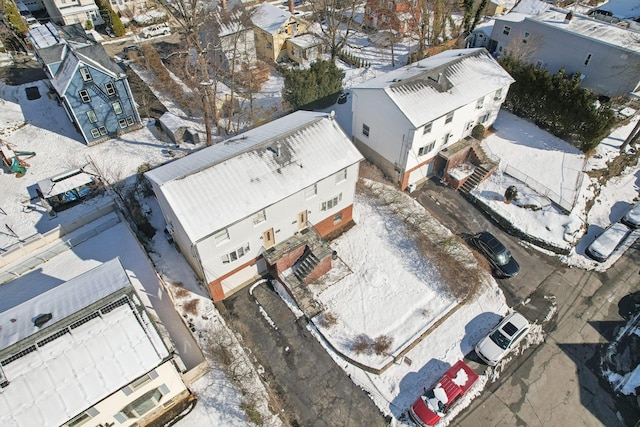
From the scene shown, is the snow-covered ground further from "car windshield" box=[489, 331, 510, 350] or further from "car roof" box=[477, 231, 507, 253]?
"car roof" box=[477, 231, 507, 253]

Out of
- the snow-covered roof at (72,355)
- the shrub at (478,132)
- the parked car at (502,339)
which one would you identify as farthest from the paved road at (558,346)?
the snow-covered roof at (72,355)

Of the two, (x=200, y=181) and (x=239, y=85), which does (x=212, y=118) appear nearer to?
(x=239, y=85)

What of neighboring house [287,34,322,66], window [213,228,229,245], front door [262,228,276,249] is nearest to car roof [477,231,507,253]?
front door [262,228,276,249]

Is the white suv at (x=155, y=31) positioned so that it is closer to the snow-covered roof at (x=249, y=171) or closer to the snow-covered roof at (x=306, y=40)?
the snow-covered roof at (x=306, y=40)

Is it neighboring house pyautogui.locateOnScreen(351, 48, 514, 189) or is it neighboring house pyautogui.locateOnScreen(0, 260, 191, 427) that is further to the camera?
neighboring house pyautogui.locateOnScreen(351, 48, 514, 189)

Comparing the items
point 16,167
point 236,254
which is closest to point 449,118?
point 236,254
